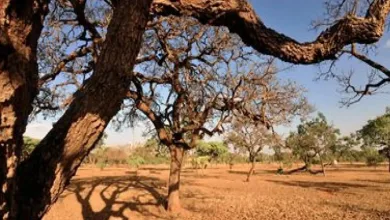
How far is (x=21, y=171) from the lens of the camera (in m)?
2.51

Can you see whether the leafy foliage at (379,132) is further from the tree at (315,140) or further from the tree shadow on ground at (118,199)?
the tree shadow on ground at (118,199)

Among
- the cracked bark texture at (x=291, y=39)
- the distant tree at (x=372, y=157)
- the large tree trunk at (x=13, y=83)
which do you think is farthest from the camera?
the distant tree at (x=372, y=157)

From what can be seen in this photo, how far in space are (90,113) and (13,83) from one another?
68cm

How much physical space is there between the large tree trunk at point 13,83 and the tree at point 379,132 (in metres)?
48.4

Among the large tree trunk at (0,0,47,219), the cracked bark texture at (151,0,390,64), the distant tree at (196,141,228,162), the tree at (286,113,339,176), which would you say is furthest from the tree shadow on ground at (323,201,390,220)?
the distant tree at (196,141,228,162)

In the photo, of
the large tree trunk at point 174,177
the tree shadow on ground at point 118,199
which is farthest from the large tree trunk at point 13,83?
the large tree trunk at point 174,177

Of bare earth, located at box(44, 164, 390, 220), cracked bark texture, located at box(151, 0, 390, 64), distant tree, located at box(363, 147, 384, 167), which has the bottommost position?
bare earth, located at box(44, 164, 390, 220)

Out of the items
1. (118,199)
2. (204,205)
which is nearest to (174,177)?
(204,205)

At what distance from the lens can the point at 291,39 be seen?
346 centimetres

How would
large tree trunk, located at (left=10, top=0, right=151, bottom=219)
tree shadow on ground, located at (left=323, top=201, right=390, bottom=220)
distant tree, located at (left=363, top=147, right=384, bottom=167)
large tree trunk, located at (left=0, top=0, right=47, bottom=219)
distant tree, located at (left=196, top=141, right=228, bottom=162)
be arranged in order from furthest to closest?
distant tree, located at (left=196, top=141, right=228, bottom=162), distant tree, located at (left=363, top=147, right=384, bottom=167), tree shadow on ground, located at (left=323, top=201, right=390, bottom=220), large tree trunk, located at (left=10, top=0, right=151, bottom=219), large tree trunk, located at (left=0, top=0, right=47, bottom=219)

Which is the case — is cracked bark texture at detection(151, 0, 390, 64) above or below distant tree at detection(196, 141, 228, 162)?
below

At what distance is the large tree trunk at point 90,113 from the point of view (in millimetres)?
2566

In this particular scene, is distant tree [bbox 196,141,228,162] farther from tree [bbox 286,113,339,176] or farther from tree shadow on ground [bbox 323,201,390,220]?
tree shadow on ground [bbox 323,201,390,220]

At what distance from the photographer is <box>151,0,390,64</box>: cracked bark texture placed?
11.0ft
